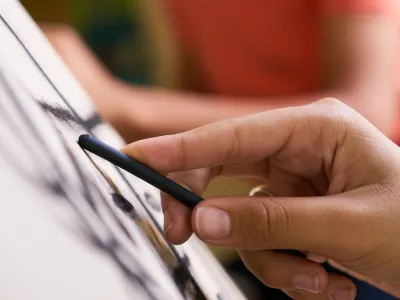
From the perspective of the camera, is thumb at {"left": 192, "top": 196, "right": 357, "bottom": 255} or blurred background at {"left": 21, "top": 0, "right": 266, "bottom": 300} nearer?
thumb at {"left": 192, "top": 196, "right": 357, "bottom": 255}

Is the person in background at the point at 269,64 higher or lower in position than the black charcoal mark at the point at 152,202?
lower

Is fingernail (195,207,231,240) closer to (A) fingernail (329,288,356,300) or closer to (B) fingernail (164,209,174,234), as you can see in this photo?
(B) fingernail (164,209,174,234)

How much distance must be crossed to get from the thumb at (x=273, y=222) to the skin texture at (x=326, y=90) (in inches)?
16.1

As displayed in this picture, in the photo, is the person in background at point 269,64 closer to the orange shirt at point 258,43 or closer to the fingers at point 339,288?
the orange shirt at point 258,43

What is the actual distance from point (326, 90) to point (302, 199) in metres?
0.48

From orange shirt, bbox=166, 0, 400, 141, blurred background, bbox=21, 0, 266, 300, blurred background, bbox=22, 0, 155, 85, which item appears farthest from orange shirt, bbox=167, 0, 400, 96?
blurred background, bbox=22, 0, 155, 85

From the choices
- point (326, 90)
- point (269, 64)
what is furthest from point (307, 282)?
point (269, 64)

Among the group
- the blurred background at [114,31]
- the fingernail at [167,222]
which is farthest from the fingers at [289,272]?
the blurred background at [114,31]

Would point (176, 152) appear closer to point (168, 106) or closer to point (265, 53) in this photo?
point (168, 106)

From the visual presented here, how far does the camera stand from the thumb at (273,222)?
0.32m

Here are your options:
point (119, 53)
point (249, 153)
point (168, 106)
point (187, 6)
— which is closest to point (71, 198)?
point (249, 153)

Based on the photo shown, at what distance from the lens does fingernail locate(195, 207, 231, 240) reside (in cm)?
32

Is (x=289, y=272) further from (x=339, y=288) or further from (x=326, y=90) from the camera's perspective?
(x=326, y=90)

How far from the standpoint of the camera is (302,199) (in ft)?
1.06
